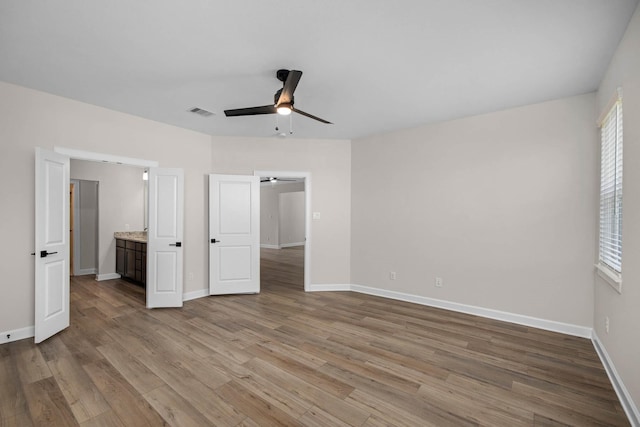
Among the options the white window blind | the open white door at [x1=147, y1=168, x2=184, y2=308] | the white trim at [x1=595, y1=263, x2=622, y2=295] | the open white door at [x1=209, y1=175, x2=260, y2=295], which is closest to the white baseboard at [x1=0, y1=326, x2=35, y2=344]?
the open white door at [x1=147, y1=168, x2=184, y2=308]

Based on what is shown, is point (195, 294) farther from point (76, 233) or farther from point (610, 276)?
point (610, 276)

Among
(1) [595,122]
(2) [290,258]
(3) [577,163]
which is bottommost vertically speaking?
(2) [290,258]

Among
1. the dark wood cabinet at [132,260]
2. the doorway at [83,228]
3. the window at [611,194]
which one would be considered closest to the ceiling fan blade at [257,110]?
the window at [611,194]

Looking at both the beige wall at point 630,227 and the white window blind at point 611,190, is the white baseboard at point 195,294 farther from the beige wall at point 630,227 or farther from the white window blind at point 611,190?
the white window blind at point 611,190

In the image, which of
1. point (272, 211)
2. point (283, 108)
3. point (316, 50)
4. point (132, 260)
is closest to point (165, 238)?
point (132, 260)

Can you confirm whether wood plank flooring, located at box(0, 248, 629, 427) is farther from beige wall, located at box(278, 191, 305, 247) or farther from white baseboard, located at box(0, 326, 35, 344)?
beige wall, located at box(278, 191, 305, 247)

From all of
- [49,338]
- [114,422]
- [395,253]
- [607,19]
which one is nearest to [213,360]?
[114,422]

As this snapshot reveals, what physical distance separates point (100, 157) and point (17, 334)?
7.04ft

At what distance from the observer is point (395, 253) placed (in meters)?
4.76

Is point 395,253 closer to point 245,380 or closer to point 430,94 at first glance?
point 430,94

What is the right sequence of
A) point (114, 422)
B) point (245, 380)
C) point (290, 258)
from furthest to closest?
point (290, 258) < point (245, 380) < point (114, 422)

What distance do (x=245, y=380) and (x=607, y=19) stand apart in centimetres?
380

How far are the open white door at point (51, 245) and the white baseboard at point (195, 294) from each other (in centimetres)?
145

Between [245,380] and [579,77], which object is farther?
[579,77]
